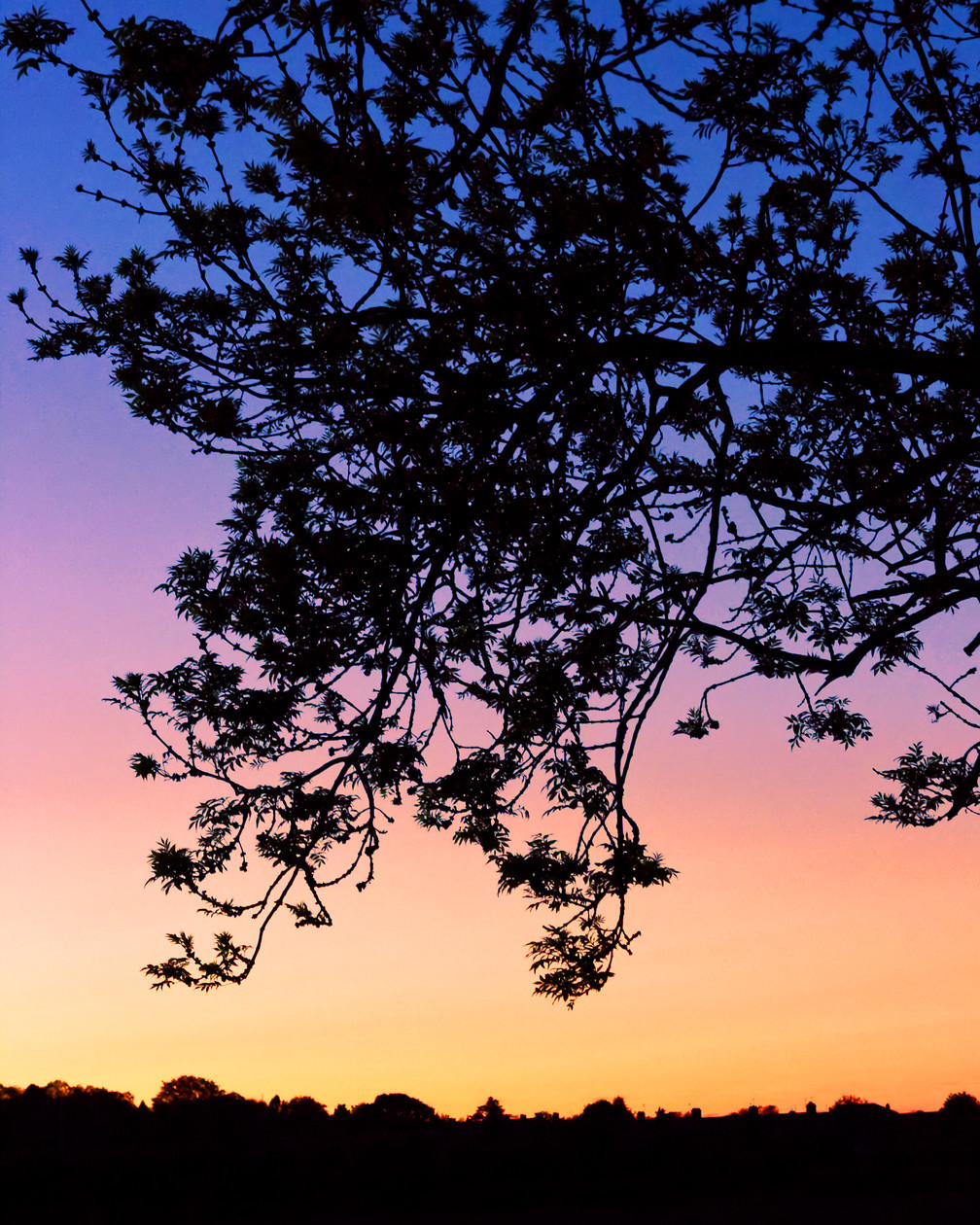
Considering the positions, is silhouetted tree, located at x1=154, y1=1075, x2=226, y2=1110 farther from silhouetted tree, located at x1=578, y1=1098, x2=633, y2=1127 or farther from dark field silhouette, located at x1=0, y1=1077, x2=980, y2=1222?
silhouetted tree, located at x1=578, y1=1098, x2=633, y2=1127

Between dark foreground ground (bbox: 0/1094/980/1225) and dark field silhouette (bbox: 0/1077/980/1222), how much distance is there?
0.11 ft

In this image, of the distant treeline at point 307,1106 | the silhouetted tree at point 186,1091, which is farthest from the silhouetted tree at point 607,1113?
the silhouetted tree at point 186,1091

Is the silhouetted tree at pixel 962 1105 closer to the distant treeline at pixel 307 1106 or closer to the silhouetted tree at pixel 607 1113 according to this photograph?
the distant treeline at pixel 307 1106

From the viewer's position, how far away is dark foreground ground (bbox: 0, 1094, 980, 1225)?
14.3 metres

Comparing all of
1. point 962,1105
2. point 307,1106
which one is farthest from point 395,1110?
point 962,1105

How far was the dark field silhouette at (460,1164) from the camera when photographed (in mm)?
14375

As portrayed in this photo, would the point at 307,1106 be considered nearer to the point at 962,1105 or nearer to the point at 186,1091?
the point at 186,1091

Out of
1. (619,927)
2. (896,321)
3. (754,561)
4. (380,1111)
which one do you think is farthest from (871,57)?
(380,1111)

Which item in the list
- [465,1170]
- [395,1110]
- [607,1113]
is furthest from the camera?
[395,1110]

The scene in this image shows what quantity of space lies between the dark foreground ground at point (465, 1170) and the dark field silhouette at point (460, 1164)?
32 mm

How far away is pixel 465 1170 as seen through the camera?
1584 centimetres

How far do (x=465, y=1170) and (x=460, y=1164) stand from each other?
0.12m

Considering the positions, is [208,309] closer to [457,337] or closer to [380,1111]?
[457,337]

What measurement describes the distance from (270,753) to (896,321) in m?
5.34
